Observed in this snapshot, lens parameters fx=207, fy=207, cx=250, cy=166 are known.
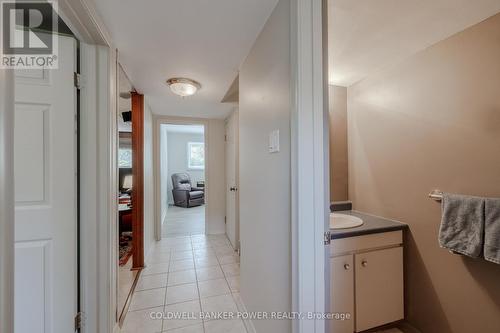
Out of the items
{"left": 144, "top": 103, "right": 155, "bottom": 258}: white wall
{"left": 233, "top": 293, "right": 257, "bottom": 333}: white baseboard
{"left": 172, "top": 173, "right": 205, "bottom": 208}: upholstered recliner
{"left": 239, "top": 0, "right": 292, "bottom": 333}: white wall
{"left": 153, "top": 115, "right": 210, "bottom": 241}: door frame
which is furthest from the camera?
{"left": 172, "top": 173, "right": 205, "bottom": 208}: upholstered recliner

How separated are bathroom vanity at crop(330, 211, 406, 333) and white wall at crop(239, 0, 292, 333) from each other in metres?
0.43

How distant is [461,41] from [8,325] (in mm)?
2485

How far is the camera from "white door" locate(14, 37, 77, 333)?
1.15 meters

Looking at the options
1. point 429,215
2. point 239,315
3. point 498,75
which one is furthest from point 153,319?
point 498,75

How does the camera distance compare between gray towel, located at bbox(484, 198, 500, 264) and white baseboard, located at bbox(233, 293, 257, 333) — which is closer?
gray towel, located at bbox(484, 198, 500, 264)

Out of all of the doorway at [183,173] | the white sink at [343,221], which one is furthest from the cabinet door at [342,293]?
the doorway at [183,173]

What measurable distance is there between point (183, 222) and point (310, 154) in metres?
4.27

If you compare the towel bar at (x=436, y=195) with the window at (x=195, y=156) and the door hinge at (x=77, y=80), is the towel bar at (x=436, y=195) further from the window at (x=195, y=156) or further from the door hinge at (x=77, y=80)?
the window at (x=195, y=156)

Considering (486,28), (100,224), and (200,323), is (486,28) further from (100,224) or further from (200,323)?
(200,323)

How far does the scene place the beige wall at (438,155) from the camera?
1.22 metres

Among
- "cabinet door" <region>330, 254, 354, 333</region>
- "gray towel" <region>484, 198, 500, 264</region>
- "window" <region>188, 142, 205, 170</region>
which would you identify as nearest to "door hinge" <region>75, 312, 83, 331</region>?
"cabinet door" <region>330, 254, 354, 333</region>

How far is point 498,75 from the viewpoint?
1177 mm

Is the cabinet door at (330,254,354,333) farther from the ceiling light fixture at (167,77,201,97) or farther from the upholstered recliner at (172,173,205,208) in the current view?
the upholstered recliner at (172,173,205,208)

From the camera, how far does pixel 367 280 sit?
4.75ft
